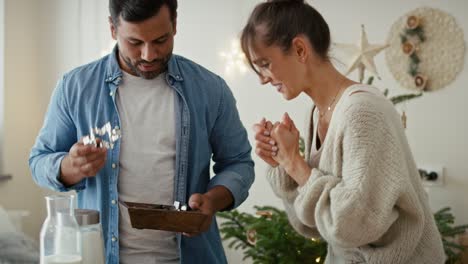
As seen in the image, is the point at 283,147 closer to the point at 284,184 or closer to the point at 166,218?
the point at 284,184

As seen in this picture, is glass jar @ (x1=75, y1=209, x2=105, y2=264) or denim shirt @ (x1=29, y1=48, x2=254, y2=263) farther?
denim shirt @ (x1=29, y1=48, x2=254, y2=263)

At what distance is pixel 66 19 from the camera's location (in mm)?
4297

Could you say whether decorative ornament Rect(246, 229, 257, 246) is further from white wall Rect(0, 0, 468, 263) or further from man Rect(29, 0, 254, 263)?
man Rect(29, 0, 254, 263)

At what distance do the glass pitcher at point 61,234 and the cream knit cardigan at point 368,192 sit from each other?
461 mm

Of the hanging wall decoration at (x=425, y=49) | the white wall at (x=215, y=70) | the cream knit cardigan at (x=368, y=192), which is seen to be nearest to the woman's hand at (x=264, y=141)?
the cream knit cardigan at (x=368, y=192)

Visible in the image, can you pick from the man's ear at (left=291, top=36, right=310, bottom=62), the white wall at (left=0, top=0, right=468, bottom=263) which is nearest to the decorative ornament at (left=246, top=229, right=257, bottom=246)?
the white wall at (left=0, top=0, right=468, bottom=263)

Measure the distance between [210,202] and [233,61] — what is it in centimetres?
251

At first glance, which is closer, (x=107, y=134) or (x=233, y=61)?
(x=107, y=134)

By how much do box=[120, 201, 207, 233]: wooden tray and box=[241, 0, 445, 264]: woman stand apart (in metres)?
0.22

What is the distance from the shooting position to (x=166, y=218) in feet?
4.51

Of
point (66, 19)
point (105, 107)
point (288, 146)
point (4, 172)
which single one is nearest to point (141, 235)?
point (105, 107)

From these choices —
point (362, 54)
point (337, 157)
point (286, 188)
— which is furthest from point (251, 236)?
point (337, 157)

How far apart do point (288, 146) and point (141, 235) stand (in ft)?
1.57

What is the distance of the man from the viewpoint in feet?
5.33
